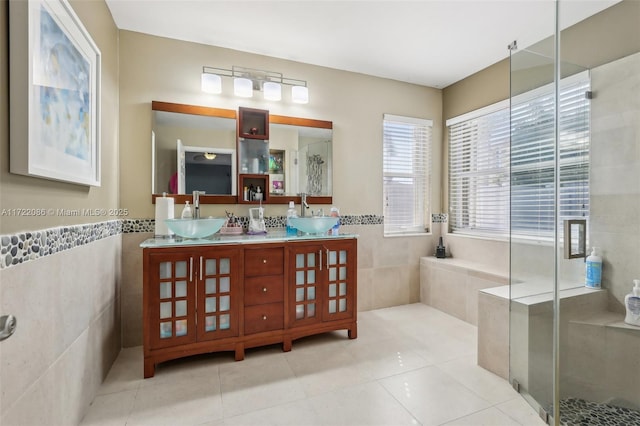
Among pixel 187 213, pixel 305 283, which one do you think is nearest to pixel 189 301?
pixel 187 213

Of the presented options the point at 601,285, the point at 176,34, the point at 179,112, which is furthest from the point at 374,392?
the point at 176,34

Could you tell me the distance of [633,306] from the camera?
176cm

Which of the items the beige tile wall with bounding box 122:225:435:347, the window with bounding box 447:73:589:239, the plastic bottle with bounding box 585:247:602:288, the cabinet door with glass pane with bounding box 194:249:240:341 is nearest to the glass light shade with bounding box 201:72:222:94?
the cabinet door with glass pane with bounding box 194:249:240:341

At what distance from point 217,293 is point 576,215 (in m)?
2.45

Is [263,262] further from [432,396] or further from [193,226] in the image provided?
[432,396]

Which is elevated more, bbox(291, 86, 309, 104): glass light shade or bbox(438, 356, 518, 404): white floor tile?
bbox(291, 86, 309, 104): glass light shade

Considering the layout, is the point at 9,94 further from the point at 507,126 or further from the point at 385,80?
the point at 507,126

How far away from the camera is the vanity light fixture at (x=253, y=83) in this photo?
8.13 ft

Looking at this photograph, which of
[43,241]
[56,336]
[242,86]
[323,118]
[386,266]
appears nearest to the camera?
[43,241]

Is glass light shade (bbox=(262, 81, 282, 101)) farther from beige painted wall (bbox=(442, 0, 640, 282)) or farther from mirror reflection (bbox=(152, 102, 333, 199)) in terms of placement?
beige painted wall (bbox=(442, 0, 640, 282))

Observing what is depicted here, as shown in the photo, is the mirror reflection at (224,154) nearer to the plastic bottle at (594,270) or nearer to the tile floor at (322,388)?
the tile floor at (322,388)

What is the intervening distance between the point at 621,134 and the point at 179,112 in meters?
3.07

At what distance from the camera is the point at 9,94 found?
102 cm

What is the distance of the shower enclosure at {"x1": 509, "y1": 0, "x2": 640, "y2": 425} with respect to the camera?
1709 mm
